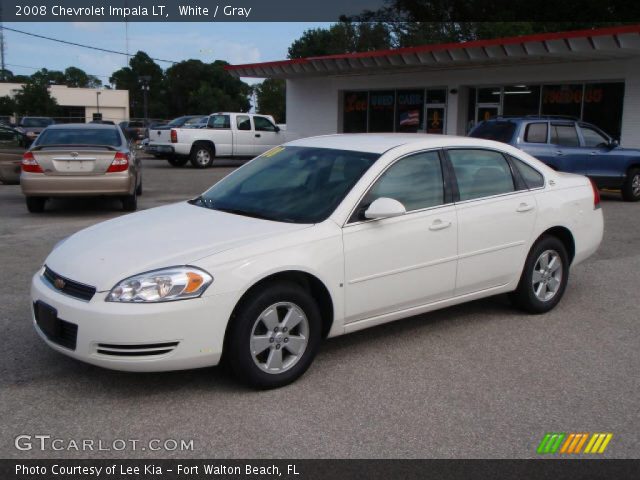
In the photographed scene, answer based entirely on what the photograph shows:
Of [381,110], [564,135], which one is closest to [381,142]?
[564,135]

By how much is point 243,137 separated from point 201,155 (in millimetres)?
1717

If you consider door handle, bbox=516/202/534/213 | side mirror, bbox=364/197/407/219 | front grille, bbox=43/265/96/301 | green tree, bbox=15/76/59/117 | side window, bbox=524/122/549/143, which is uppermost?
green tree, bbox=15/76/59/117

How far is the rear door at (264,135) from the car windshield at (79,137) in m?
12.7

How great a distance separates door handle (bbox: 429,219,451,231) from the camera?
5.04 meters

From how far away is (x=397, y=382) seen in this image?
14.5 ft

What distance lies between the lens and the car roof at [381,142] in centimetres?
523

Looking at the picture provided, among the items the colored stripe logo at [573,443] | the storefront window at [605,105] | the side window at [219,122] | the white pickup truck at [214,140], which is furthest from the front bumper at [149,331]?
the side window at [219,122]

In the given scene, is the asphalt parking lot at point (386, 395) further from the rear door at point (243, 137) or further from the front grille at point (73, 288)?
the rear door at point (243, 137)

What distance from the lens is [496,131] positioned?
13.8 metres

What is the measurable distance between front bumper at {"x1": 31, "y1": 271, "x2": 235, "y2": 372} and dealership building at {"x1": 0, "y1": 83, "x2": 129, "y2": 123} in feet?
266

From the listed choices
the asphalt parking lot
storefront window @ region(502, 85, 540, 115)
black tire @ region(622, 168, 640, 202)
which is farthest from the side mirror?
storefront window @ region(502, 85, 540, 115)

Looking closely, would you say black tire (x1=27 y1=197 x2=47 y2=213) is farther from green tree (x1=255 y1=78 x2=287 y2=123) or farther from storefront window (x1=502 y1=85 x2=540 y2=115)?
green tree (x1=255 y1=78 x2=287 y2=123)

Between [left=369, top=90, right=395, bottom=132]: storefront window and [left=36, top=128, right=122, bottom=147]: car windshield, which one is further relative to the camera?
[left=369, top=90, right=395, bottom=132]: storefront window

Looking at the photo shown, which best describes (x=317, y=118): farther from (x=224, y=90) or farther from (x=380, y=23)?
(x=224, y=90)
